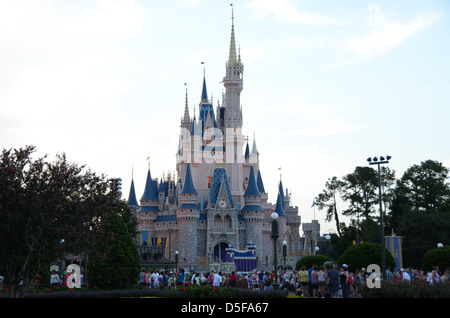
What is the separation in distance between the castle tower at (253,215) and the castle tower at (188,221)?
22.6 ft

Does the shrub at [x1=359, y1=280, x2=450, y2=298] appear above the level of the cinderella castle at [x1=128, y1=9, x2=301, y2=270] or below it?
below

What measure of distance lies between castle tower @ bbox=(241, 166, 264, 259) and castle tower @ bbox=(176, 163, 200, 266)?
6.89 metres

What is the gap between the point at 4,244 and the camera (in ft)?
54.7

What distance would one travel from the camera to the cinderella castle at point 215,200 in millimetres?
74875

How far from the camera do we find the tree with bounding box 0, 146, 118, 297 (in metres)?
16.6

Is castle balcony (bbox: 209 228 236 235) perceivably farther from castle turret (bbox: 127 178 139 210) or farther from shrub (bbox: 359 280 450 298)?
shrub (bbox: 359 280 450 298)

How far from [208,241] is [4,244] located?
2312 inches

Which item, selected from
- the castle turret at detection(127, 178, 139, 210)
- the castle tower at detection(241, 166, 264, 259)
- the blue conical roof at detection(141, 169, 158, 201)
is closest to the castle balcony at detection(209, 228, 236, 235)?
the castle tower at detection(241, 166, 264, 259)

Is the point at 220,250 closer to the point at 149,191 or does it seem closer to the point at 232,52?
Answer: the point at 149,191

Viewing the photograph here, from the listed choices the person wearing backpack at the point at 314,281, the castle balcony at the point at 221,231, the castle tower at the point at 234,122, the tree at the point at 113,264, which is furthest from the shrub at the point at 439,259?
the castle tower at the point at 234,122

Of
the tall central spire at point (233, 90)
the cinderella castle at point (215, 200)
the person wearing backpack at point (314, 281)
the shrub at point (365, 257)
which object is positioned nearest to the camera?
the person wearing backpack at point (314, 281)

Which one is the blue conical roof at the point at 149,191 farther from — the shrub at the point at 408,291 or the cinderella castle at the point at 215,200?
the shrub at the point at 408,291
